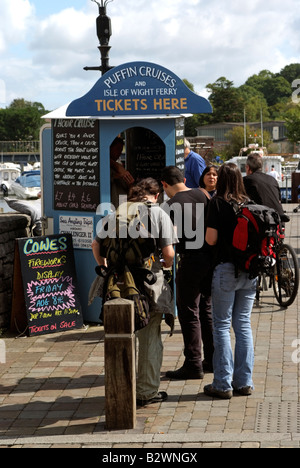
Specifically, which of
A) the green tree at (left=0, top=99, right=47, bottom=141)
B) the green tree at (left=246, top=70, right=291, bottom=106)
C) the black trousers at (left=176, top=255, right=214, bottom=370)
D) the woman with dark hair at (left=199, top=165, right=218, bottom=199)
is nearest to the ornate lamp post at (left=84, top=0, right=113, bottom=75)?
the woman with dark hair at (left=199, top=165, right=218, bottom=199)

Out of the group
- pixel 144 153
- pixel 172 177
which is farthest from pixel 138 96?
pixel 172 177

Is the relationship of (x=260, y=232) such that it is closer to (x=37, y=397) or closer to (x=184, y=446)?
(x=184, y=446)

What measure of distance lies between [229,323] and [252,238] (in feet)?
2.26

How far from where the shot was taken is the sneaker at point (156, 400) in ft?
20.2

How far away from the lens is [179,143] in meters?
8.98

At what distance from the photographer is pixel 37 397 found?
6.48 metres

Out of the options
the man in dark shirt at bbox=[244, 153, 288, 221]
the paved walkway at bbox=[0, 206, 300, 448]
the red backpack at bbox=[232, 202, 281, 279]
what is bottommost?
the paved walkway at bbox=[0, 206, 300, 448]

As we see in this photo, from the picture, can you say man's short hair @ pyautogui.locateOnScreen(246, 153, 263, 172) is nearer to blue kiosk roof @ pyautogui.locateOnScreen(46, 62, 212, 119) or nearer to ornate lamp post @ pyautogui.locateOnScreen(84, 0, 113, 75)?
blue kiosk roof @ pyautogui.locateOnScreen(46, 62, 212, 119)

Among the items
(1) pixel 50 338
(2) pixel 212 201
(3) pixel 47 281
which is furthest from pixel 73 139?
(2) pixel 212 201

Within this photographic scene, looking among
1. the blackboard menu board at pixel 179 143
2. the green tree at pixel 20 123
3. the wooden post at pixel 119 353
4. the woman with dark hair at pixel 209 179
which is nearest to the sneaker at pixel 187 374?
the wooden post at pixel 119 353

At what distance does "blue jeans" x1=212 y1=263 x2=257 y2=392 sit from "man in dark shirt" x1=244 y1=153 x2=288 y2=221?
313 centimetres

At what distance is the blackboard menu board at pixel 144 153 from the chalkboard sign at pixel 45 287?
1893 millimetres

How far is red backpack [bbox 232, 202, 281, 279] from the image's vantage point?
19.7 ft

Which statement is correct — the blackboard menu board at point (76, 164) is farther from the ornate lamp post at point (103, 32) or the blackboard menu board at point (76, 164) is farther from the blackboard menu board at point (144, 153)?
the ornate lamp post at point (103, 32)
